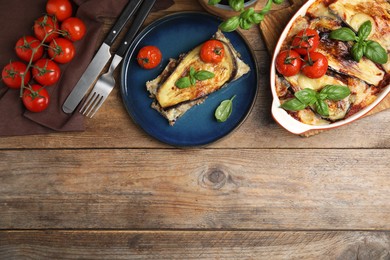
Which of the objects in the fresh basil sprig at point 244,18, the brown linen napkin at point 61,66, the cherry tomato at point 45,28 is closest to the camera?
the fresh basil sprig at point 244,18

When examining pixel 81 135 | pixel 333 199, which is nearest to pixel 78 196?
pixel 81 135

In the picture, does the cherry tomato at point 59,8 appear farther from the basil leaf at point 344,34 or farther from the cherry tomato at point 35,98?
the basil leaf at point 344,34

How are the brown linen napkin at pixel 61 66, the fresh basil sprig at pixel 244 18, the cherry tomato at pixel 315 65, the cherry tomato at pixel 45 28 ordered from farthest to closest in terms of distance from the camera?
the brown linen napkin at pixel 61 66 < the cherry tomato at pixel 45 28 < the cherry tomato at pixel 315 65 < the fresh basil sprig at pixel 244 18

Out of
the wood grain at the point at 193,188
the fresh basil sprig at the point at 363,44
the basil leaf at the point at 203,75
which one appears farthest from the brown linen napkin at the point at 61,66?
the fresh basil sprig at the point at 363,44

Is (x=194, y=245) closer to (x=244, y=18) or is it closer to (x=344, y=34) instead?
(x=244, y=18)

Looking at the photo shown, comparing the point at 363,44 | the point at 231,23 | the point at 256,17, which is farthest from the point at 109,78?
the point at 363,44

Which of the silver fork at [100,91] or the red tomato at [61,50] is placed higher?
the red tomato at [61,50]

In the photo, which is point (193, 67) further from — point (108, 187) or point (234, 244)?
point (234, 244)
